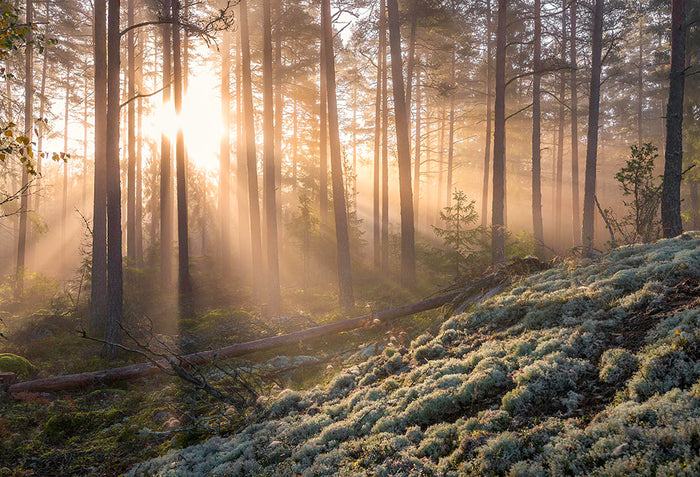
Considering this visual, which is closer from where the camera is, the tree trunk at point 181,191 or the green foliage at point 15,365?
the green foliage at point 15,365

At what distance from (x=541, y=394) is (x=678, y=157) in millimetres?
11034

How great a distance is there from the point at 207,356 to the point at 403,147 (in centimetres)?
Result: 1104

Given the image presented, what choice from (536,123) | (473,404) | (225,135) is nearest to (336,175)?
(473,404)

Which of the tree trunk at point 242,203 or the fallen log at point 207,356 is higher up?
the tree trunk at point 242,203

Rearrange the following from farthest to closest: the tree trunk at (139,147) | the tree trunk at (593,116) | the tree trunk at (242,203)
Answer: the tree trunk at (139,147) → the tree trunk at (242,203) → the tree trunk at (593,116)

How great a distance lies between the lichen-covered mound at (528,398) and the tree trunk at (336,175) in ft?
29.2

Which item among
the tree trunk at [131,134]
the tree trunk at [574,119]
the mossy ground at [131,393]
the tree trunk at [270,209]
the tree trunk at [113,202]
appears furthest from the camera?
the tree trunk at [574,119]

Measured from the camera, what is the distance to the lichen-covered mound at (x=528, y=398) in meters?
3.18

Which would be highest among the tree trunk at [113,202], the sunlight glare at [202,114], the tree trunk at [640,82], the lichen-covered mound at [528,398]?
the tree trunk at [640,82]

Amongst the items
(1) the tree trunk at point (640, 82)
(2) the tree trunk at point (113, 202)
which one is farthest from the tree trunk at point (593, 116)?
(1) the tree trunk at point (640, 82)

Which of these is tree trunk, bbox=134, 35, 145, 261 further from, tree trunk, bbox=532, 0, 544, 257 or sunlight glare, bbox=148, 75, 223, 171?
tree trunk, bbox=532, 0, 544, 257

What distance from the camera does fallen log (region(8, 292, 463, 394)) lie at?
28.0 ft

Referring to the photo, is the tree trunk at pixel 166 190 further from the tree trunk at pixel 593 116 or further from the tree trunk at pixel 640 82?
the tree trunk at pixel 640 82

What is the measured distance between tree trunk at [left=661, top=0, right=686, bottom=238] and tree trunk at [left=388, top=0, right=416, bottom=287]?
8415mm
